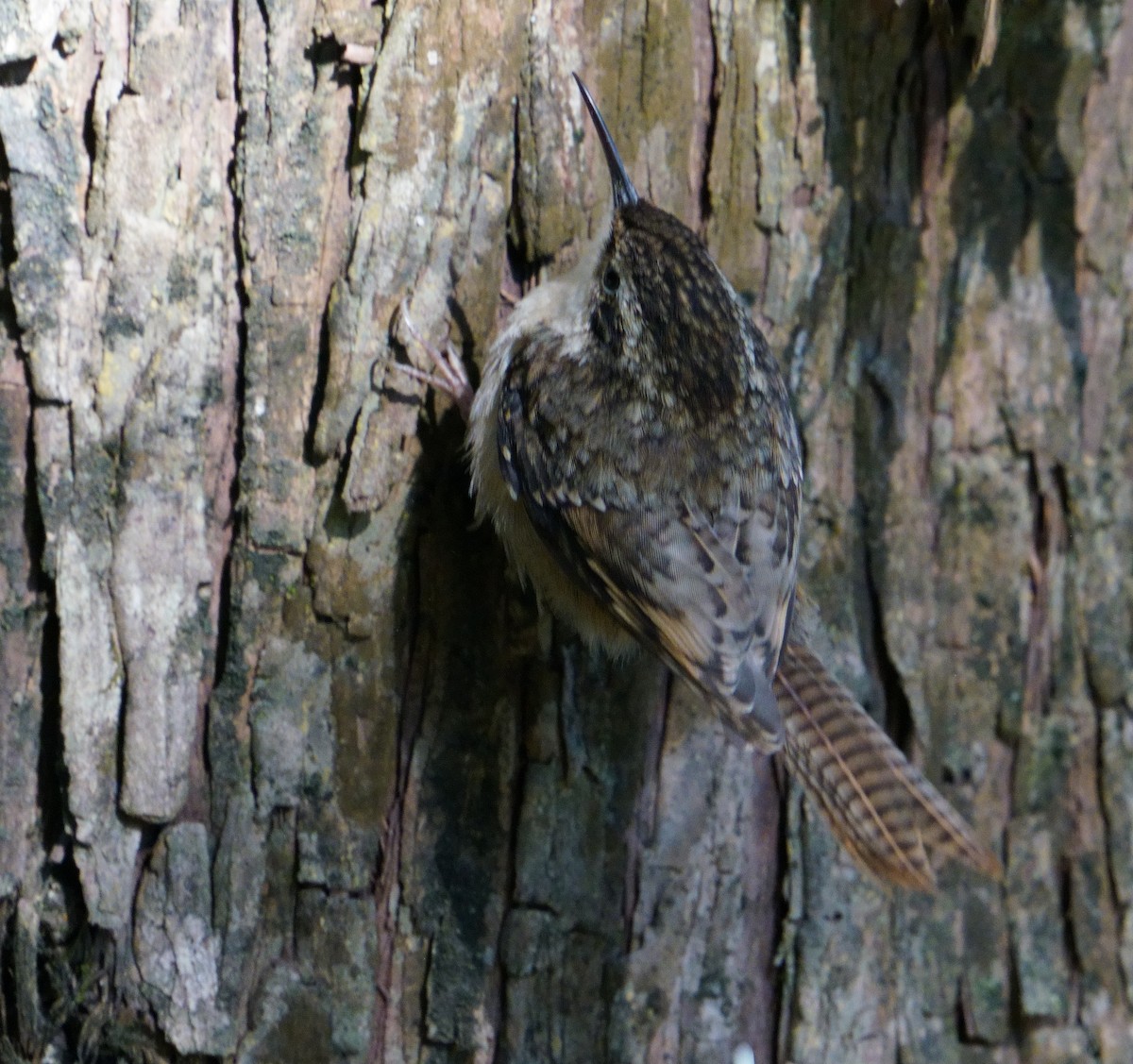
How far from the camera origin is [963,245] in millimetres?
2719

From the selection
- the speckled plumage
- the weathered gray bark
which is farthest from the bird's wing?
the weathered gray bark

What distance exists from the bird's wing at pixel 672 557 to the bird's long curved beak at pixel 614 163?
1.45 ft

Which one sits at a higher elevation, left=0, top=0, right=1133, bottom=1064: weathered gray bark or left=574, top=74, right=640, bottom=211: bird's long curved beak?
left=574, top=74, right=640, bottom=211: bird's long curved beak

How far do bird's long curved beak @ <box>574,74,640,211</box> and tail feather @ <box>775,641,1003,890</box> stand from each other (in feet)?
3.18

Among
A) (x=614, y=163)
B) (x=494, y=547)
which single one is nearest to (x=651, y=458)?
(x=494, y=547)

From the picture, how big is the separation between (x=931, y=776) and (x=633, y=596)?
97 cm

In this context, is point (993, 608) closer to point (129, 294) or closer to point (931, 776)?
point (931, 776)

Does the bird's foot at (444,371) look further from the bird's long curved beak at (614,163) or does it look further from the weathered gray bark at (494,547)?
the bird's long curved beak at (614,163)

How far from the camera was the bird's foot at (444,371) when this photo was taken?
86.7 inches

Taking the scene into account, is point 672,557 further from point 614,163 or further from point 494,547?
point 614,163

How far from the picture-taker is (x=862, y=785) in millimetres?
2324

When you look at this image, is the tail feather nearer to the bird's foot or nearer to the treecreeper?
the treecreeper

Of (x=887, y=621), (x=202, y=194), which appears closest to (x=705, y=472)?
(x=887, y=621)

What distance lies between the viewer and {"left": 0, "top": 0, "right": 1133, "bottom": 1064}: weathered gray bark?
2096 millimetres
